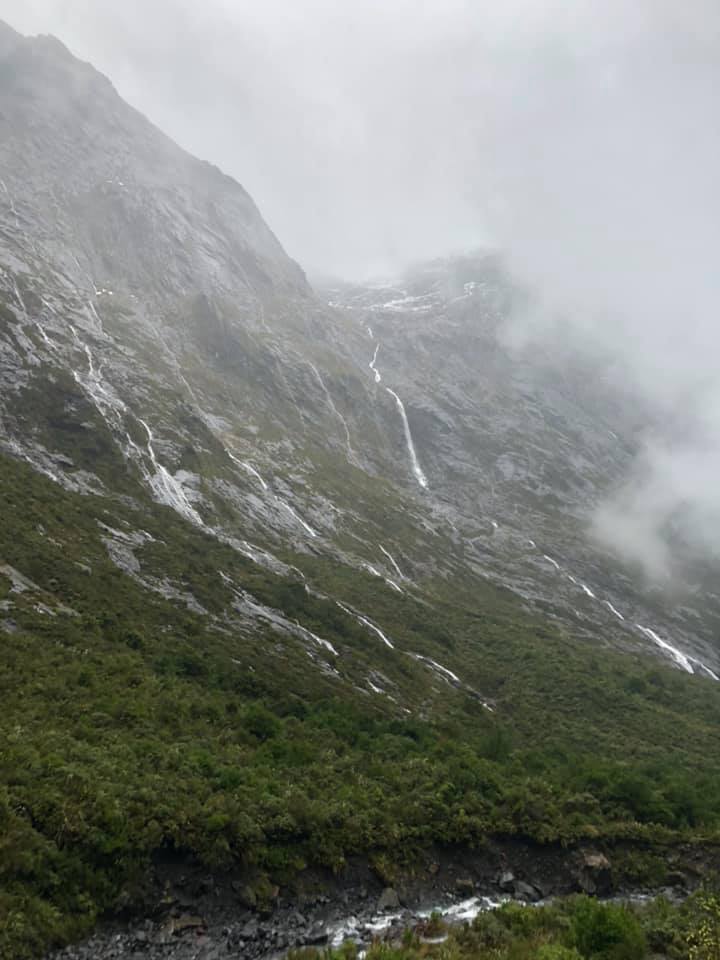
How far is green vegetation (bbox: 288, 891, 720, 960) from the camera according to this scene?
15.8m

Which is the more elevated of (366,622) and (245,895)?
(366,622)

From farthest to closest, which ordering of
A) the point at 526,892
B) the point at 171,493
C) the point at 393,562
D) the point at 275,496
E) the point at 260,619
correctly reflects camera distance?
the point at 275,496 → the point at 393,562 → the point at 171,493 → the point at 260,619 → the point at 526,892

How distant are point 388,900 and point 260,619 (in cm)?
3712

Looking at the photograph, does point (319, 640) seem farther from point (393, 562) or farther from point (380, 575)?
point (393, 562)

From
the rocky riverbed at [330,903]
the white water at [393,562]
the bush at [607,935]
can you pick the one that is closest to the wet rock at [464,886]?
the rocky riverbed at [330,903]

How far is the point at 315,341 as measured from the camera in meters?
191

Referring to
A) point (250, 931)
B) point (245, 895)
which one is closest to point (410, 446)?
point (245, 895)

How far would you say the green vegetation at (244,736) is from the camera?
19.3m

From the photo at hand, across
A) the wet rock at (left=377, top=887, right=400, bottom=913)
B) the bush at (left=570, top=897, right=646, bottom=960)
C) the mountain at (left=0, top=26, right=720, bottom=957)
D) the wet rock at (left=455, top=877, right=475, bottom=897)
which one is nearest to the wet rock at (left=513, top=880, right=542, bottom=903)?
the wet rock at (left=455, top=877, right=475, bottom=897)

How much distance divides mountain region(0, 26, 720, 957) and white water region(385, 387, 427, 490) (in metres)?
1.44

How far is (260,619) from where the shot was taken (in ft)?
188

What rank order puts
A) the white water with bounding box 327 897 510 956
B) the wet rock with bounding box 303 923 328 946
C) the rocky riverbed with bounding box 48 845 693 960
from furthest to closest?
1. the white water with bounding box 327 897 510 956
2. the wet rock with bounding box 303 923 328 946
3. the rocky riverbed with bounding box 48 845 693 960

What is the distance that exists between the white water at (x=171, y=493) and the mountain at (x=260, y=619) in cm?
57

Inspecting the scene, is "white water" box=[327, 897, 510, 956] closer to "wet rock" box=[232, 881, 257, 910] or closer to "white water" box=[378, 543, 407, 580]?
"wet rock" box=[232, 881, 257, 910]
